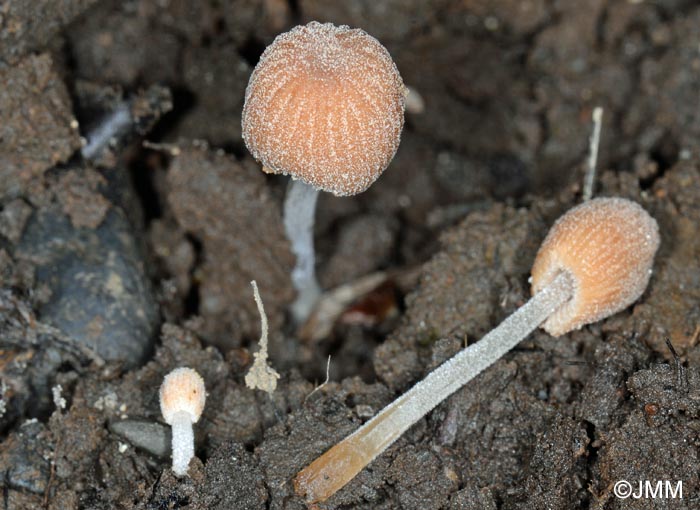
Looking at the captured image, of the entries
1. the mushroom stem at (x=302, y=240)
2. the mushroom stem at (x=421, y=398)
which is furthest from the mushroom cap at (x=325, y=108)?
the mushroom stem at (x=421, y=398)

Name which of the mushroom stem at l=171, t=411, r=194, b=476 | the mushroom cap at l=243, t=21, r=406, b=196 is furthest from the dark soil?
the mushroom cap at l=243, t=21, r=406, b=196

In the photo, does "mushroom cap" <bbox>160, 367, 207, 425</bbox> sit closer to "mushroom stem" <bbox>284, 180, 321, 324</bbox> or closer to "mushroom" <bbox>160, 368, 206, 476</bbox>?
"mushroom" <bbox>160, 368, 206, 476</bbox>

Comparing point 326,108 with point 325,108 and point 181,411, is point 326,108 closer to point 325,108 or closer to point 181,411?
point 325,108

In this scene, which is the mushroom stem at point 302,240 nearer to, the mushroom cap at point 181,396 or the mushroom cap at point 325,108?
the mushroom cap at point 325,108

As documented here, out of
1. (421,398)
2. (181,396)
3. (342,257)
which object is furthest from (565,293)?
(181,396)

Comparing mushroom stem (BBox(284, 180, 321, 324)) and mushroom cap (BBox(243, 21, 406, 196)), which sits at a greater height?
mushroom cap (BBox(243, 21, 406, 196))

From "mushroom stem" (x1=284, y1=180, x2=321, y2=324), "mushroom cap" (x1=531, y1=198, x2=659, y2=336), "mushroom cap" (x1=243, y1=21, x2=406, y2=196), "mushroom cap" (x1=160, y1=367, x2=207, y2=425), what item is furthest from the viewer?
"mushroom stem" (x1=284, y1=180, x2=321, y2=324)

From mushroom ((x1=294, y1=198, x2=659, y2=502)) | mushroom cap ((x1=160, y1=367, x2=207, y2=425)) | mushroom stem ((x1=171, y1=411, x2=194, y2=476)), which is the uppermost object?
mushroom ((x1=294, y1=198, x2=659, y2=502))
